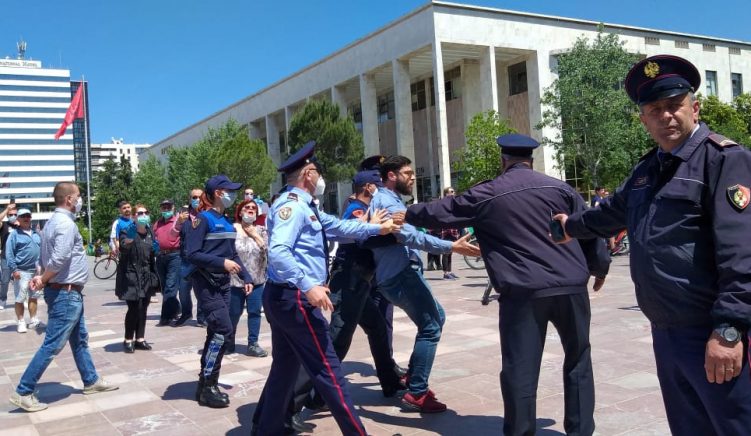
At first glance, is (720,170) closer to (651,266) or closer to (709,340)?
(651,266)

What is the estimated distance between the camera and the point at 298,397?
14.8ft

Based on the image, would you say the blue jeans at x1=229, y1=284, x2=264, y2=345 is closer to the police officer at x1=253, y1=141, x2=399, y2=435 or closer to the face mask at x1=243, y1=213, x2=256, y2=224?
the face mask at x1=243, y1=213, x2=256, y2=224

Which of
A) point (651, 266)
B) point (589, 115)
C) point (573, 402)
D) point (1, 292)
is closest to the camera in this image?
point (651, 266)

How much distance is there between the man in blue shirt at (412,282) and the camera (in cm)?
472

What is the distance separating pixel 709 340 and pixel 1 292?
14278mm

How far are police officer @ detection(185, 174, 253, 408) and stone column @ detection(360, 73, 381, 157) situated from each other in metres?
34.1

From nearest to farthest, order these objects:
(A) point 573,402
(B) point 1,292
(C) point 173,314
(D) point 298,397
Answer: (A) point 573,402
(D) point 298,397
(C) point 173,314
(B) point 1,292

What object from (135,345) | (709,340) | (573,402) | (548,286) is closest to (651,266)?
(709,340)

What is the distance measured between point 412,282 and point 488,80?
31928 mm

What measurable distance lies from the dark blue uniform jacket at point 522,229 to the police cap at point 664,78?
3.47 feet

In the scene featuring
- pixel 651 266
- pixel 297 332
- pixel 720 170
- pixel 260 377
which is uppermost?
pixel 720 170

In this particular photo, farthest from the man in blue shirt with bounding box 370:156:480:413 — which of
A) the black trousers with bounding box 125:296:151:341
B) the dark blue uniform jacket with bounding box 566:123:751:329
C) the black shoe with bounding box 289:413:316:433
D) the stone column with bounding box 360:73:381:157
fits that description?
the stone column with bounding box 360:73:381:157

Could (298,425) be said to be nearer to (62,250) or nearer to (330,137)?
(62,250)

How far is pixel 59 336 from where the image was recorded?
540 centimetres
